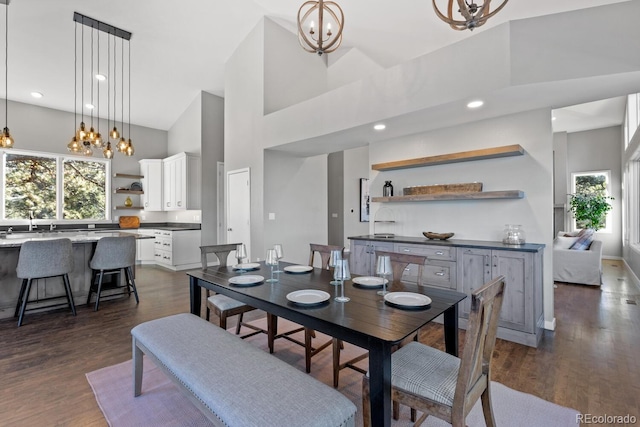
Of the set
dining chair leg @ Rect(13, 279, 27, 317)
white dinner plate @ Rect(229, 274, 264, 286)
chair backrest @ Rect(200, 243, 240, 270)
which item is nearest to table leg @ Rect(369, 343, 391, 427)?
white dinner plate @ Rect(229, 274, 264, 286)

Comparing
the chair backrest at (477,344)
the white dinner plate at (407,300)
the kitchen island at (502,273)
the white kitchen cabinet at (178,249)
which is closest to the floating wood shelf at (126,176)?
the white kitchen cabinet at (178,249)

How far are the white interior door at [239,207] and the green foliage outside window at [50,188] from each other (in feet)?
11.8

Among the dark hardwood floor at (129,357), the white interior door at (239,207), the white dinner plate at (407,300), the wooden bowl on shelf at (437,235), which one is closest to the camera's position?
the white dinner plate at (407,300)

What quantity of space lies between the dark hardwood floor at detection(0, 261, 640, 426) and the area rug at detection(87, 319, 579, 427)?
10cm

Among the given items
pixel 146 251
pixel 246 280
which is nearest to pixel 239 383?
pixel 246 280

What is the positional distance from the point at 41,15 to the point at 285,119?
3704 millimetres

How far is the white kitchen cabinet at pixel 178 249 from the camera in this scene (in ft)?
21.6

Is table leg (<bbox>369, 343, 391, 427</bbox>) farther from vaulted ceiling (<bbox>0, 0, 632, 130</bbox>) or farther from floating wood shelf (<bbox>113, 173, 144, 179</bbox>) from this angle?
floating wood shelf (<bbox>113, 173, 144, 179</bbox>)

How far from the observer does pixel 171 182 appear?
23.8 feet

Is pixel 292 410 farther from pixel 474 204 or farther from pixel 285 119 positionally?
pixel 285 119

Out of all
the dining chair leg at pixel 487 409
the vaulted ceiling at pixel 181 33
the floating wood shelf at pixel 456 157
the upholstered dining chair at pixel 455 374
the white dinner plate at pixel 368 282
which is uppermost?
the vaulted ceiling at pixel 181 33

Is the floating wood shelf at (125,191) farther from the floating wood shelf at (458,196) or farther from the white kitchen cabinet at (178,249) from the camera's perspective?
the floating wood shelf at (458,196)

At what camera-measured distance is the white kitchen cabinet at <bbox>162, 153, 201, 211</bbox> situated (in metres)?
6.82

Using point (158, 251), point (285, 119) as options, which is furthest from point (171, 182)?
point (285, 119)
